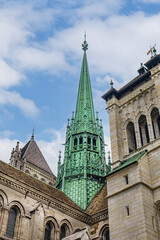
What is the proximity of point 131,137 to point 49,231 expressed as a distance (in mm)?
9324

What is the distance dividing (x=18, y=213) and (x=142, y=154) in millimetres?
8299

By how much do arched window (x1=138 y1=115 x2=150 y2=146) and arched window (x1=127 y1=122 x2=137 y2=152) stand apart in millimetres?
910

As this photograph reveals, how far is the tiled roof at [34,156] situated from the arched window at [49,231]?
19.4m

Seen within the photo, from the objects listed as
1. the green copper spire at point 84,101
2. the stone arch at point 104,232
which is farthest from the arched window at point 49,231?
the green copper spire at point 84,101

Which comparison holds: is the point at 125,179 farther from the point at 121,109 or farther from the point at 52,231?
the point at 121,109

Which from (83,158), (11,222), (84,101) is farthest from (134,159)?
(84,101)

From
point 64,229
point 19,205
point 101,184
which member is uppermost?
point 101,184

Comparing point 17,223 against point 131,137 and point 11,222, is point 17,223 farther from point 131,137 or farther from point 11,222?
point 131,137

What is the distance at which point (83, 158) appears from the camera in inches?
1181

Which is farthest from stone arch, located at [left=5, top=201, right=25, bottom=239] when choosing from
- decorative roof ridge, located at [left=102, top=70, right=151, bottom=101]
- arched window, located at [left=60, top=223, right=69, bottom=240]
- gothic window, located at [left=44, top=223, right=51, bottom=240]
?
decorative roof ridge, located at [left=102, top=70, right=151, bottom=101]

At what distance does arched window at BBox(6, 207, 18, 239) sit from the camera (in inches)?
735

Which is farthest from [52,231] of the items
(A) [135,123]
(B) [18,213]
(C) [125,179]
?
(A) [135,123]

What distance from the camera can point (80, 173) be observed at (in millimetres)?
28906

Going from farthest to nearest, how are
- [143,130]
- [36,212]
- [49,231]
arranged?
[143,130], [49,231], [36,212]
